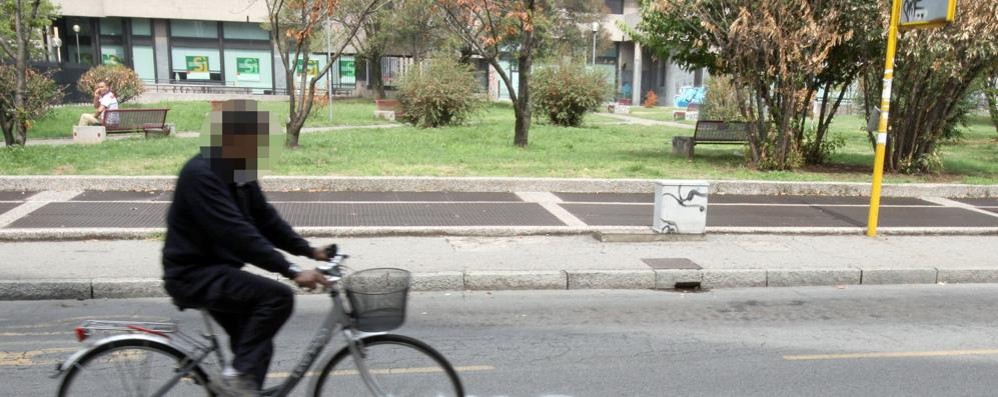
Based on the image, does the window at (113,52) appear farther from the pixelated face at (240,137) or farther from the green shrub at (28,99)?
the pixelated face at (240,137)

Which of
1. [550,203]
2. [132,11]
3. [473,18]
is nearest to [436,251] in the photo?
[550,203]

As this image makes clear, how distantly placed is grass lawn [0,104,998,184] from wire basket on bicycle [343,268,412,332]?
8.05 meters

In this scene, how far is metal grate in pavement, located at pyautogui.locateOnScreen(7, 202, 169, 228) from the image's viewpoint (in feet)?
28.6

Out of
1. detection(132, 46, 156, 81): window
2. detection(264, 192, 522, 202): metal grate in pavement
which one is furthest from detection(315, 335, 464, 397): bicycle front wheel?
detection(132, 46, 156, 81): window

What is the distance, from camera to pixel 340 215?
32.0 ft

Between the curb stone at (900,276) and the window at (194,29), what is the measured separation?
5025 cm

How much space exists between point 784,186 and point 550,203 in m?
4.23

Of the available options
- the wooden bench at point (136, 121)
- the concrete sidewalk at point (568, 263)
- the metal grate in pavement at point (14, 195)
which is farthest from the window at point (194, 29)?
the concrete sidewalk at point (568, 263)

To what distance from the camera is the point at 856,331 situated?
589cm

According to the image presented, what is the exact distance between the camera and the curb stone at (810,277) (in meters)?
7.54

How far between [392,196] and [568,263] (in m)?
4.44

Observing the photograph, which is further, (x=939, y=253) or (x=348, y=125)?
(x=348, y=125)

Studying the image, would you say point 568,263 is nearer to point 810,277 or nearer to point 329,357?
Answer: point 810,277

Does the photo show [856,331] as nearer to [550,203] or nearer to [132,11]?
[550,203]
